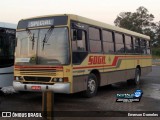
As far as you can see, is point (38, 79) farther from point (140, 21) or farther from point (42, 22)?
point (140, 21)

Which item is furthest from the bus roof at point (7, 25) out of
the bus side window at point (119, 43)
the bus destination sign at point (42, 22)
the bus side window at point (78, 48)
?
the bus side window at point (119, 43)

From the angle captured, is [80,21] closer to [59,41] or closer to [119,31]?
[59,41]

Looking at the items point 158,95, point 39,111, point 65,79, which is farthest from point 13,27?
point 158,95

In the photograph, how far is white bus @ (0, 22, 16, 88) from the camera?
13.1 metres

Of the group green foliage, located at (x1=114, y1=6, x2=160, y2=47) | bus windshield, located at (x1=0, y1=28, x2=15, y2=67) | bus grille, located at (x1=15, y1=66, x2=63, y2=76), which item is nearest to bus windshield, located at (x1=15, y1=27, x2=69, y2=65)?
bus grille, located at (x1=15, y1=66, x2=63, y2=76)

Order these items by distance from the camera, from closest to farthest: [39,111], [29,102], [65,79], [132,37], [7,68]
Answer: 1. [39,111]
2. [65,79]
3. [29,102]
4. [7,68]
5. [132,37]

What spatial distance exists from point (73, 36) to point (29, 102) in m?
2.71

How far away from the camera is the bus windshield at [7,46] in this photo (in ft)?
43.3

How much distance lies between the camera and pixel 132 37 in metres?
18.3

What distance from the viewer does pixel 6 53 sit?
13.4 m

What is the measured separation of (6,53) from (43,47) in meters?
2.31

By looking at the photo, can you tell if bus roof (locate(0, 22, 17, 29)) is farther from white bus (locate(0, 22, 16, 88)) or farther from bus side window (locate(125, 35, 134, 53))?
bus side window (locate(125, 35, 134, 53))

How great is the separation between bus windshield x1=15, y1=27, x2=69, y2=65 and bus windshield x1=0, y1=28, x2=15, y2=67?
1.12 metres

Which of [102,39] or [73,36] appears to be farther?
[102,39]
